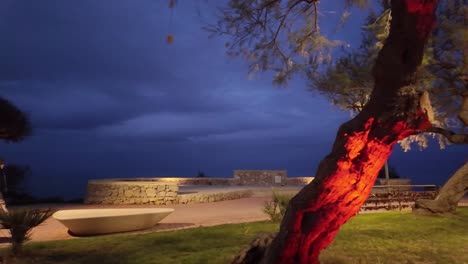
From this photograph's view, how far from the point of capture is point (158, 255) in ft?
21.5

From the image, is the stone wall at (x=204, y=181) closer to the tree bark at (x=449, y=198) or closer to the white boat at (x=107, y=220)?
the white boat at (x=107, y=220)

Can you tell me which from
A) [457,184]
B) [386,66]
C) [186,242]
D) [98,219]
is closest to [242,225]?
[186,242]

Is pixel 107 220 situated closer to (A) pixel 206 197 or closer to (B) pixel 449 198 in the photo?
(A) pixel 206 197

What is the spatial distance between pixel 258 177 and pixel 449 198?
50.3ft

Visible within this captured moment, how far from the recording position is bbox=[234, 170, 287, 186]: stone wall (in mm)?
25578

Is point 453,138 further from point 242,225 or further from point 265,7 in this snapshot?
point 265,7

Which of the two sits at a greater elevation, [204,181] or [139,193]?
[204,181]

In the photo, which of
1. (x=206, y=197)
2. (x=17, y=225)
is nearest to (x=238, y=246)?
(x=17, y=225)

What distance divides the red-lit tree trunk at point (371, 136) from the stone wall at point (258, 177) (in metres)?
21.9

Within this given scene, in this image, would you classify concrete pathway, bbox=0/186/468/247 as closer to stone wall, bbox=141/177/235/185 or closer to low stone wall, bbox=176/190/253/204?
low stone wall, bbox=176/190/253/204

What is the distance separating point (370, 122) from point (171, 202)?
1383 cm

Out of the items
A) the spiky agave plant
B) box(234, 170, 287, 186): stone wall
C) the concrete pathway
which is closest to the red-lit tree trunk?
the spiky agave plant

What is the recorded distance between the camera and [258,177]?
1009 inches

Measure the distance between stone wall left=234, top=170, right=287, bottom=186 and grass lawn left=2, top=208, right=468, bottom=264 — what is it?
15755mm
